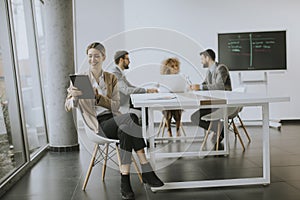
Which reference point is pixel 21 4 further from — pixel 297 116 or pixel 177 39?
pixel 297 116

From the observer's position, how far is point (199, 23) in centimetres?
688

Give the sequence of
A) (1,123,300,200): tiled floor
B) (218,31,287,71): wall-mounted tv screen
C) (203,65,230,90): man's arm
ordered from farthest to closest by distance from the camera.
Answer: (218,31,287,71): wall-mounted tv screen, (203,65,230,90): man's arm, (1,123,300,200): tiled floor

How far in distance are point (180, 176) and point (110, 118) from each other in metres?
→ 0.87

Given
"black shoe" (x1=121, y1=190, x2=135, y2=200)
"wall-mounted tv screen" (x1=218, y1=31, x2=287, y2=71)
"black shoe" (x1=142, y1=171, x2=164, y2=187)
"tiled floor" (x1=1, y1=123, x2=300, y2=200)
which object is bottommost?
"tiled floor" (x1=1, y1=123, x2=300, y2=200)

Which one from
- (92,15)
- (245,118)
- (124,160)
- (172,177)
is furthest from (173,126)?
(124,160)

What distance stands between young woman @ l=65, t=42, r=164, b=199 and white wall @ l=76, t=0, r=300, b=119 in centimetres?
363

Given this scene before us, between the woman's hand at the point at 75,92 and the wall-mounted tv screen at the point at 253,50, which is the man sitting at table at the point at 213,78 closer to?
the woman's hand at the point at 75,92

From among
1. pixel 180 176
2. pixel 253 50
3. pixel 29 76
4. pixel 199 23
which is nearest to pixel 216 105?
pixel 180 176

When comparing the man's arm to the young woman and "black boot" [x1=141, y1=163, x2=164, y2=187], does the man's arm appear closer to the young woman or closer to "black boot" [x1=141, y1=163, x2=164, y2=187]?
the young woman

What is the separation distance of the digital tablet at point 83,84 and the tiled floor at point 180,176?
800mm

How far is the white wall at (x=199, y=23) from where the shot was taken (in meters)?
6.80

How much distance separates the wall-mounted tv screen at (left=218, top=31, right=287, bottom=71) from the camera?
257 inches

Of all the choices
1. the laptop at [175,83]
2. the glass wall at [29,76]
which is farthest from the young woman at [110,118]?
the glass wall at [29,76]

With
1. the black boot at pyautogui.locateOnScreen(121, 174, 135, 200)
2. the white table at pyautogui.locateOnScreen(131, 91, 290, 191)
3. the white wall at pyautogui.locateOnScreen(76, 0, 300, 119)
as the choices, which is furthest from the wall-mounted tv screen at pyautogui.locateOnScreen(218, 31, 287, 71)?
the black boot at pyautogui.locateOnScreen(121, 174, 135, 200)
